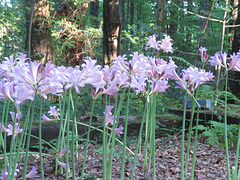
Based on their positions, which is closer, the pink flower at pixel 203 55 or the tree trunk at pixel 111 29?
the pink flower at pixel 203 55

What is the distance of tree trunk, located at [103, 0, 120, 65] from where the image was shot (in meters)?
6.27

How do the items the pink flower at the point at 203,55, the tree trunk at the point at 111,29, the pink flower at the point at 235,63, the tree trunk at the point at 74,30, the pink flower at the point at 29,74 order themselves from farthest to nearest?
1. the tree trunk at the point at 74,30
2. the tree trunk at the point at 111,29
3. the pink flower at the point at 203,55
4. the pink flower at the point at 235,63
5. the pink flower at the point at 29,74

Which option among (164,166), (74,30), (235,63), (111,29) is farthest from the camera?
(74,30)

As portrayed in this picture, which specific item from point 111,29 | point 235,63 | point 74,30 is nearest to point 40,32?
point 111,29

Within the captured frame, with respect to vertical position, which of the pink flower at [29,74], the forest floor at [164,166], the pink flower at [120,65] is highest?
the pink flower at [120,65]

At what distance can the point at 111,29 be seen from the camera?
20.7 ft

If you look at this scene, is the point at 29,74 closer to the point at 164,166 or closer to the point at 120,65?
the point at 120,65

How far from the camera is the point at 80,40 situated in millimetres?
8906

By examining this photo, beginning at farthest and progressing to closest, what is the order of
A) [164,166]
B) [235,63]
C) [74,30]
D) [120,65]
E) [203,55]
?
1. [74,30]
2. [164,166]
3. [203,55]
4. [235,63]
5. [120,65]

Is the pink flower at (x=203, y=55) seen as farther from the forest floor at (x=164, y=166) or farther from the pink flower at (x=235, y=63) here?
the forest floor at (x=164, y=166)

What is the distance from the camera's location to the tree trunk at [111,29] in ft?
20.6

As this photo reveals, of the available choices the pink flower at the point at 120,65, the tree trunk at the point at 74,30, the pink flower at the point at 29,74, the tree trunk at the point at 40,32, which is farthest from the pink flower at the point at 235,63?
the tree trunk at the point at 74,30

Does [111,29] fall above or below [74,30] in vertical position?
below

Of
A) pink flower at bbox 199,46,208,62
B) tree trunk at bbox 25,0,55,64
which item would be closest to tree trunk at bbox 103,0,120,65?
tree trunk at bbox 25,0,55,64
